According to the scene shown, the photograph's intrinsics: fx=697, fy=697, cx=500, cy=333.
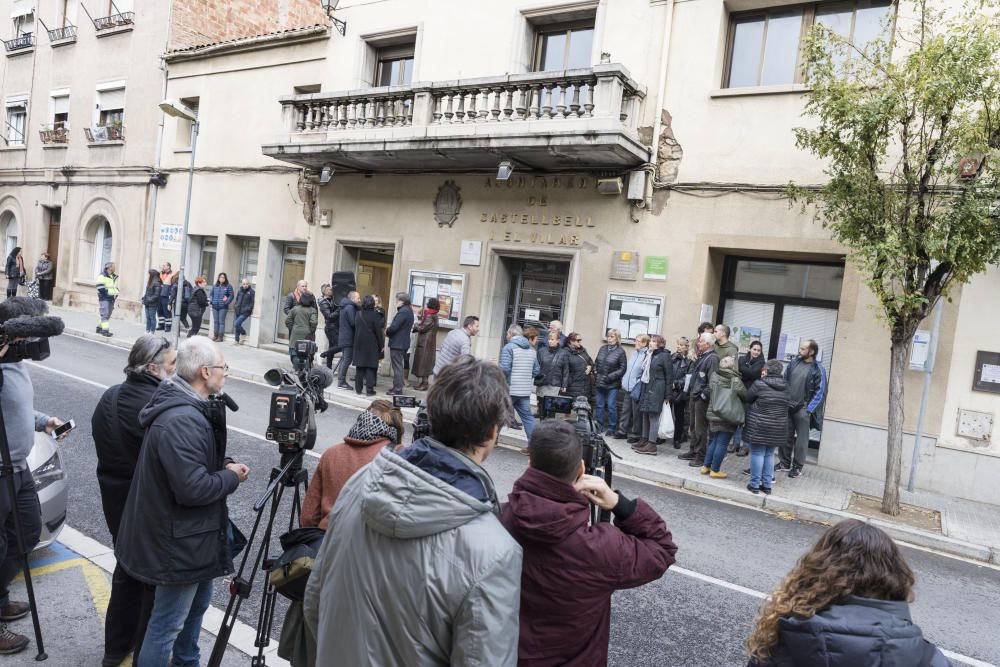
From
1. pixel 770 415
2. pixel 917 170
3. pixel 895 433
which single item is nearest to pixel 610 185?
pixel 917 170

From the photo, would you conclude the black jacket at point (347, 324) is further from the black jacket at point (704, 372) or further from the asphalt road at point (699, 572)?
the black jacket at point (704, 372)

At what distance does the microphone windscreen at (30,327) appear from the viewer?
Answer: 3.16 meters

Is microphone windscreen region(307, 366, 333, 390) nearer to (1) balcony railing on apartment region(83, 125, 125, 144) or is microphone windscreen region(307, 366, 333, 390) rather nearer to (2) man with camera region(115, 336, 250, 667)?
(2) man with camera region(115, 336, 250, 667)

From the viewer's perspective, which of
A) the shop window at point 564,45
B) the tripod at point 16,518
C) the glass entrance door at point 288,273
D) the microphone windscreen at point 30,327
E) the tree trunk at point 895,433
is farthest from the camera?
the glass entrance door at point 288,273

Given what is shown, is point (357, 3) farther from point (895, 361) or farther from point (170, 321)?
point (895, 361)

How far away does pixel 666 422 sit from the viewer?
10250 mm

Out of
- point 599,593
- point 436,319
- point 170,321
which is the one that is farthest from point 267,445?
point 170,321

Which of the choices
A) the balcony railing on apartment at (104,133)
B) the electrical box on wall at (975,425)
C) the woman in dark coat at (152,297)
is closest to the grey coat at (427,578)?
the electrical box on wall at (975,425)

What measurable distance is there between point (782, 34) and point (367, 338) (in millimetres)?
8548

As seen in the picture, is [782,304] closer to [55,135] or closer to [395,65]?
[395,65]

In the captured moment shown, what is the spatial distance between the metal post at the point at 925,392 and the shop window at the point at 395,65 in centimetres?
1110

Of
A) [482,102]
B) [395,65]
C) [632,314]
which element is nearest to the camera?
[632,314]

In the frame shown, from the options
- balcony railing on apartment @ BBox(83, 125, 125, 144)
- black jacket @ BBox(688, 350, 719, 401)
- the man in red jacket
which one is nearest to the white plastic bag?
black jacket @ BBox(688, 350, 719, 401)

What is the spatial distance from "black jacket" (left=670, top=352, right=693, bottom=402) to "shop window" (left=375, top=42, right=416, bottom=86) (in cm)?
887
